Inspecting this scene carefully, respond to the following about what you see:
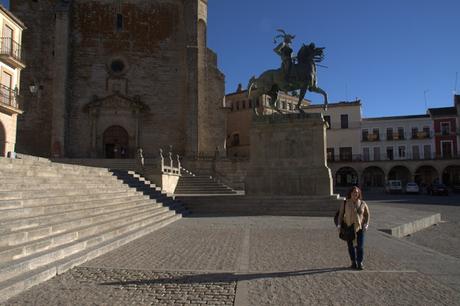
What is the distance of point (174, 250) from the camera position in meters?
7.23

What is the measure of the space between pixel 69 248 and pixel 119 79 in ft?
90.8

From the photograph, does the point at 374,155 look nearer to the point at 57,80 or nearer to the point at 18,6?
the point at 57,80

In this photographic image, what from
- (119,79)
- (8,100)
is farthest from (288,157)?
(119,79)

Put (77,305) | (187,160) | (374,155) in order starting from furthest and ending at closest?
1. (374,155)
2. (187,160)
3. (77,305)

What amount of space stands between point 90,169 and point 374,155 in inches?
1557

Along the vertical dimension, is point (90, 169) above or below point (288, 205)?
above

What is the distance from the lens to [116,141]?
104 ft

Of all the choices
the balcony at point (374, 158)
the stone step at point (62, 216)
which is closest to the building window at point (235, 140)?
the balcony at point (374, 158)

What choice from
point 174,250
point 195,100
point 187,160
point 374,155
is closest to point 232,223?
point 174,250

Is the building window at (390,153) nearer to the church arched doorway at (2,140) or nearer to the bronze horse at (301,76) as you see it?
the bronze horse at (301,76)

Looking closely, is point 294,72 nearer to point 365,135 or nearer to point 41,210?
point 41,210

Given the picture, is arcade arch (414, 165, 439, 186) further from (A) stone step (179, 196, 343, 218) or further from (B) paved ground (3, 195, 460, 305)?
(B) paved ground (3, 195, 460, 305)

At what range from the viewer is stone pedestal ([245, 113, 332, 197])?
15625 millimetres

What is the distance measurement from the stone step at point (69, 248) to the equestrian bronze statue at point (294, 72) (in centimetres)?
914
